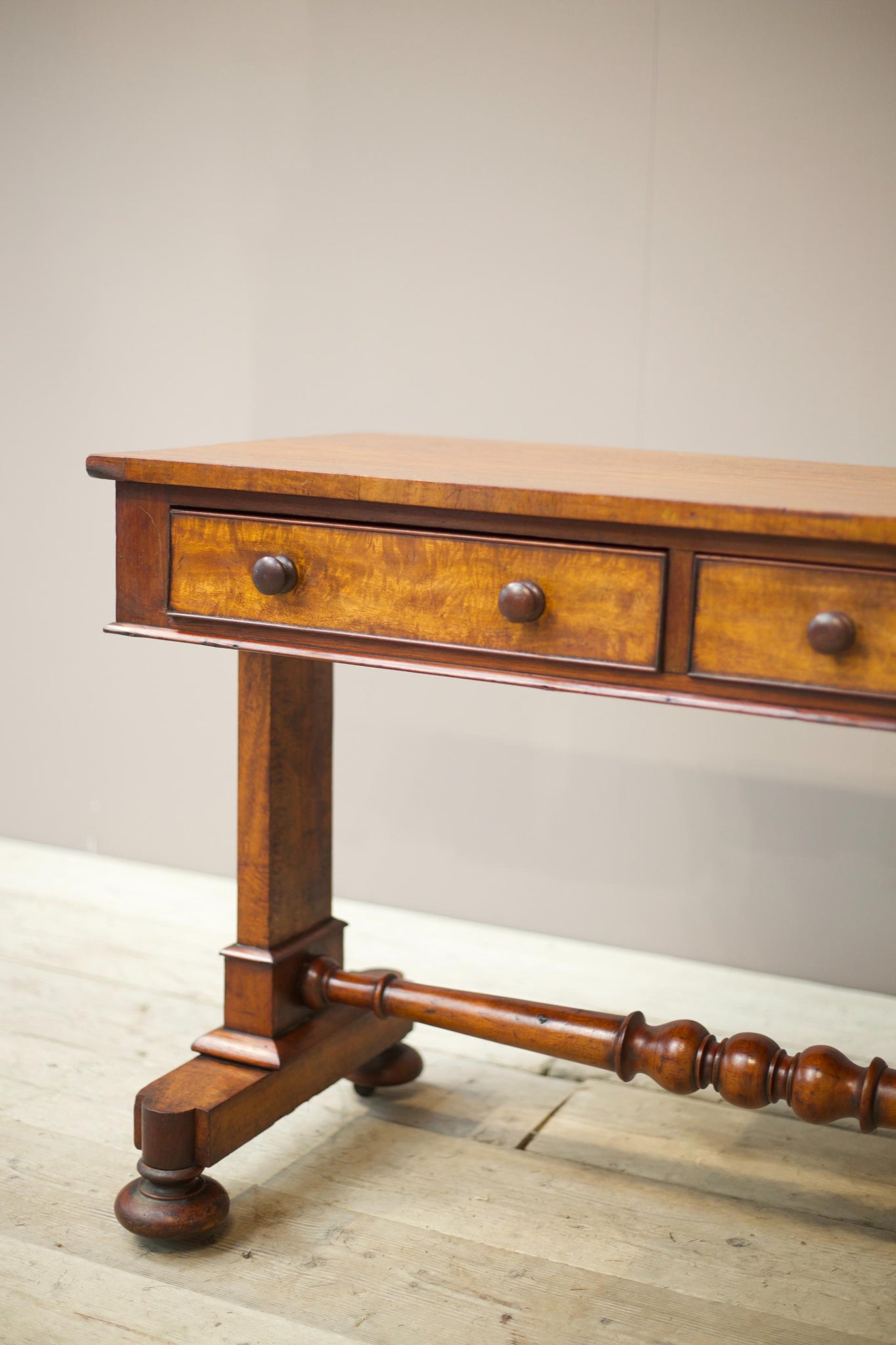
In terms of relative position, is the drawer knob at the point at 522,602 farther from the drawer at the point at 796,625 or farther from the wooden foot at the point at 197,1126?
the wooden foot at the point at 197,1126

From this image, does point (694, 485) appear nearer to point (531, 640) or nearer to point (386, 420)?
point (531, 640)

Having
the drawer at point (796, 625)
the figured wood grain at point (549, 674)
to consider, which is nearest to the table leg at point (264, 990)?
the figured wood grain at point (549, 674)

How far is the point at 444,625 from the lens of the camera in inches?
62.4

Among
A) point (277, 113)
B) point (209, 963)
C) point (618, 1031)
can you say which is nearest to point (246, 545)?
point (618, 1031)

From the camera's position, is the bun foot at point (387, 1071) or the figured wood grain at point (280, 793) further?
the bun foot at point (387, 1071)

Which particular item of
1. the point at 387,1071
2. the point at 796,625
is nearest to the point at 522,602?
the point at 796,625

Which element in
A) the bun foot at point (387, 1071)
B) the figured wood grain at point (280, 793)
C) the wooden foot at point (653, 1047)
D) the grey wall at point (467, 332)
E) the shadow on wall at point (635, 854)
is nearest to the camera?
the wooden foot at point (653, 1047)

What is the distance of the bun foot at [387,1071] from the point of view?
2244 mm

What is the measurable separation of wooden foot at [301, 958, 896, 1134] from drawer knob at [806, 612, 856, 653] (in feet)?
2.07

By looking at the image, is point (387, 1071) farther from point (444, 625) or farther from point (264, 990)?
point (444, 625)

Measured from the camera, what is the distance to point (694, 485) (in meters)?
1.60

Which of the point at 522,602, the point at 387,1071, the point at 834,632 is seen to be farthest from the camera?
the point at 387,1071

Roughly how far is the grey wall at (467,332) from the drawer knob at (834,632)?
1292mm

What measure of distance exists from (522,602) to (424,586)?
0.13 meters
